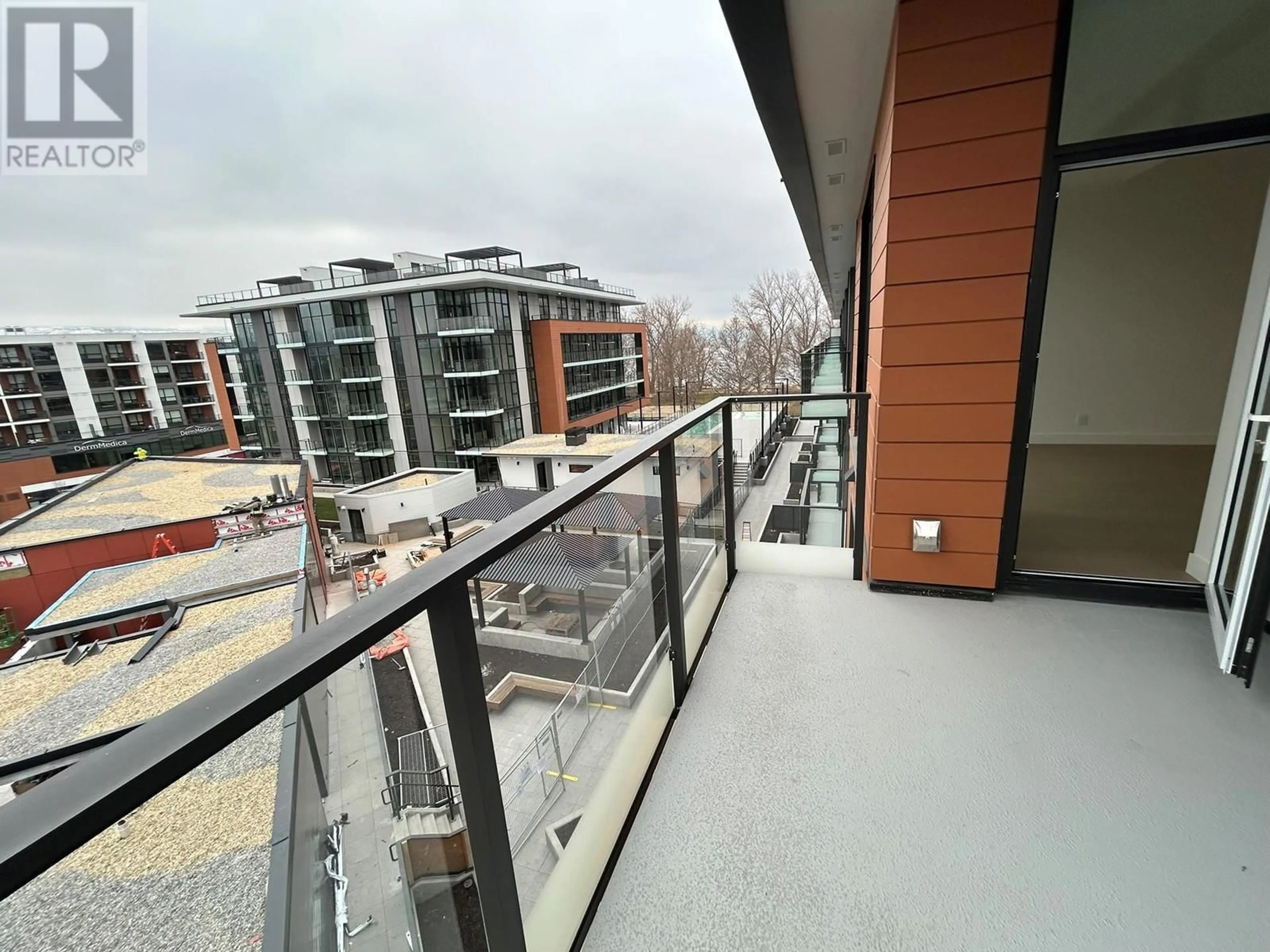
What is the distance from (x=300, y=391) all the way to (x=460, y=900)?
89.3 ft

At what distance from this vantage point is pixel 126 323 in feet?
124

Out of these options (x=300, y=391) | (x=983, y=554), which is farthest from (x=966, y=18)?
(x=300, y=391)

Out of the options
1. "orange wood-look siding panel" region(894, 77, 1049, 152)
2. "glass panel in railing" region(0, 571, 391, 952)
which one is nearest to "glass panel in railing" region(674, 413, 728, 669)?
"glass panel in railing" region(0, 571, 391, 952)

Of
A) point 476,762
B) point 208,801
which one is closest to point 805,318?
point 208,801

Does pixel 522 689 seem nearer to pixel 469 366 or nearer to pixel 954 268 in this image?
pixel 954 268

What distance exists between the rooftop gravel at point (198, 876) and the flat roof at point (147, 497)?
9010 millimetres

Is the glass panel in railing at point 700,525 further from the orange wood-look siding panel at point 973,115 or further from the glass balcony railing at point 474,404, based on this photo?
the glass balcony railing at point 474,404

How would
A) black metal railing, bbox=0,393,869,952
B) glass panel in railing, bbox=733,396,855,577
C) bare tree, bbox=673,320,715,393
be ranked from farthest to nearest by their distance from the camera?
1. bare tree, bbox=673,320,715,393
2. glass panel in railing, bbox=733,396,855,577
3. black metal railing, bbox=0,393,869,952

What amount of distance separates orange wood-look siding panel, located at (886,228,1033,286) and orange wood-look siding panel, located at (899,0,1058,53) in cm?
75

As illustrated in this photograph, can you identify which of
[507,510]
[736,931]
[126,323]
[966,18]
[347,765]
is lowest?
[507,510]

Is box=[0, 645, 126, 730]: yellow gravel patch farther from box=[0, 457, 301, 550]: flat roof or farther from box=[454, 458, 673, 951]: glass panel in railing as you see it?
box=[454, 458, 673, 951]: glass panel in railing

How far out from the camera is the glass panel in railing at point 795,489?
2.97 m

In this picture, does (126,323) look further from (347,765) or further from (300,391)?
(347,765)

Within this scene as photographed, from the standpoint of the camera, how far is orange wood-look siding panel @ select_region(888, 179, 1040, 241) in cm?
213
